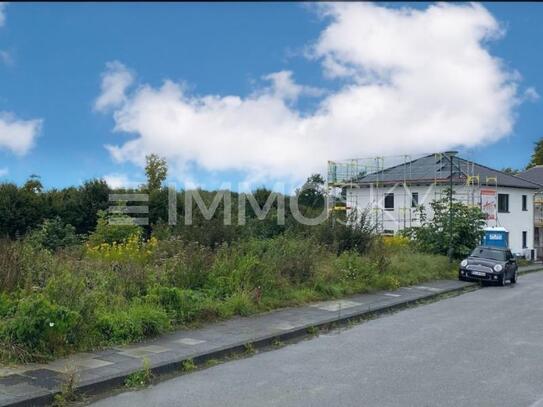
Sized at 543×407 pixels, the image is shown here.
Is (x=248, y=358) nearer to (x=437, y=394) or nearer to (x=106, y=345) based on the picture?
(x=106, y=345)

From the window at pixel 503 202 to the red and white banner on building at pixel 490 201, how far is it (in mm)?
1310

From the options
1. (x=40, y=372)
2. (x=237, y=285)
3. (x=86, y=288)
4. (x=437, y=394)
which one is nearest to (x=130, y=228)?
(x=237, y=285)

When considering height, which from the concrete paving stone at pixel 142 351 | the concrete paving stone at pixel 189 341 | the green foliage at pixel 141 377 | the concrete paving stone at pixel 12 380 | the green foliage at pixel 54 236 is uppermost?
the green foliage at pixel 54 236

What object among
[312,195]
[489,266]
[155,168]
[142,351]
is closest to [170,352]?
[142,351]

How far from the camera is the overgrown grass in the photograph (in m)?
7.47

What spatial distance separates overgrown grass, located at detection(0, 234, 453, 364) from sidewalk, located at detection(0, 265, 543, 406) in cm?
33

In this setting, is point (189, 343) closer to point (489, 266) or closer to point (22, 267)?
point (22, 267)

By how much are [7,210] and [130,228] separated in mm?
6216

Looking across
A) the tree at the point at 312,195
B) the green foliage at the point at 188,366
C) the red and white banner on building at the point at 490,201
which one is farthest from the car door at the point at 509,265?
the tree at the point at 312,195

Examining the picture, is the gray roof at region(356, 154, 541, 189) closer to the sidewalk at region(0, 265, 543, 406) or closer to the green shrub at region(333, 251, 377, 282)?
the green shrub at region(333, 251, 377, 282)

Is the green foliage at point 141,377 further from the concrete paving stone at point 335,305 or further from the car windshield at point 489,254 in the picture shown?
the car windshield at point 489,254

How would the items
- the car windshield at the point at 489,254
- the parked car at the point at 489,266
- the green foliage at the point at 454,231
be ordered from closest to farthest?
1. the parked car at the point at 489,266
2. the car windshield at the point at 489,254
3. the green foliage at the point at 454,231

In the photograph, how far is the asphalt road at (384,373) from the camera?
619 cm

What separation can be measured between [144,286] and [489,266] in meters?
15.2
